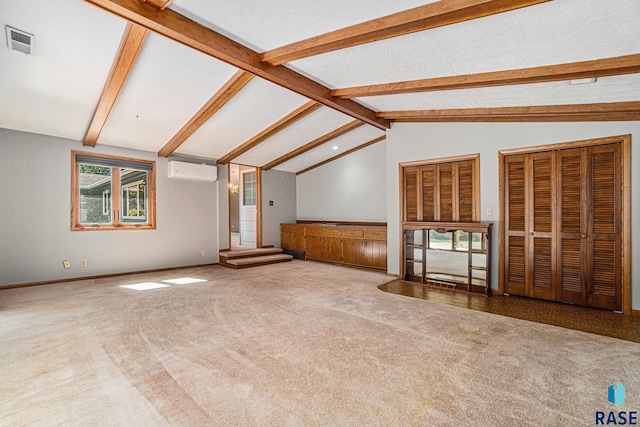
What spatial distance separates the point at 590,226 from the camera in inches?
145

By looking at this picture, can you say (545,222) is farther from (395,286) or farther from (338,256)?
(338,256)

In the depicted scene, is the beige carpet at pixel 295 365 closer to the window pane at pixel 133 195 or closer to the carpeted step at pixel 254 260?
the window pane at pixel 133 195

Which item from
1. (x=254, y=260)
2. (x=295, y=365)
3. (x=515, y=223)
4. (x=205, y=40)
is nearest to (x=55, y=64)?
(x=205, y=40)

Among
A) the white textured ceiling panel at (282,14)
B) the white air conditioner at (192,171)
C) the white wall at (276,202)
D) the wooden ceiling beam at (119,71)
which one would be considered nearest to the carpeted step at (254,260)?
the white wall at (276,202)

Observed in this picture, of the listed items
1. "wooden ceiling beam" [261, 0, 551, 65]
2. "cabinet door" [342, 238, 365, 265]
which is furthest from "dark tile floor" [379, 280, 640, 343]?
"wooden ceiling beam" [261, 0, 551, 65]

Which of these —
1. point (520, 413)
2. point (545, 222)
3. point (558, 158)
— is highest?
point (558, 158)

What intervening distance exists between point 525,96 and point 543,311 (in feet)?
8.57

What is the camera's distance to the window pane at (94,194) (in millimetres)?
5344

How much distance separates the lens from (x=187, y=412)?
5.79 ft

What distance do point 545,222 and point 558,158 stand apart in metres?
0.87

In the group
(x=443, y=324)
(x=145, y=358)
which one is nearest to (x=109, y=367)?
(x=145, y=358)

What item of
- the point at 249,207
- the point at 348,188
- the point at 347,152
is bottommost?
the point at 249,207

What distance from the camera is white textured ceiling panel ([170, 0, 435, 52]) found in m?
2.23

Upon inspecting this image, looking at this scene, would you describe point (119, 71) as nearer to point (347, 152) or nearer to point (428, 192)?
point (428, 192)
